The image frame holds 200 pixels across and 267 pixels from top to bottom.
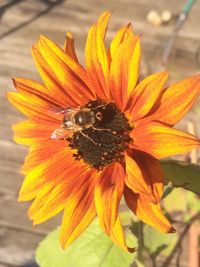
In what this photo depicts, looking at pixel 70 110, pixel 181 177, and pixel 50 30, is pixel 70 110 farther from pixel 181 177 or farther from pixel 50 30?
pixel 50 30

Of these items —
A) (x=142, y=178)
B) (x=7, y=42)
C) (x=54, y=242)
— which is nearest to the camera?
(x=142, y=178)

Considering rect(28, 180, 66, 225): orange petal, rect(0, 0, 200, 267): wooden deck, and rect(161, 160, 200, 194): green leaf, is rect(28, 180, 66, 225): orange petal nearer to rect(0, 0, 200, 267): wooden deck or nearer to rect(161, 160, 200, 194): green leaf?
rect(161, 160, 200, 194): green leaf

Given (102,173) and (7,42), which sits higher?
(7,42)

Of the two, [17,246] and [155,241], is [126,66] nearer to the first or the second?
[155,241]

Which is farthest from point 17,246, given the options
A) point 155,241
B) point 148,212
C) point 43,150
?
point 148,212

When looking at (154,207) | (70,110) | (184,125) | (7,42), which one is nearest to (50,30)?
(7,42)

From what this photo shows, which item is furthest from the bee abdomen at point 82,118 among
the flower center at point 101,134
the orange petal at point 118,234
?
the orange petal at point 118,234
